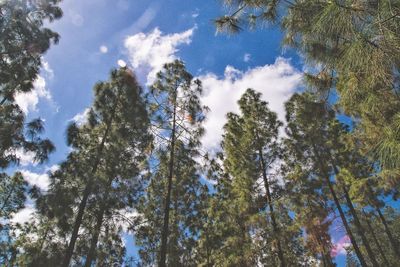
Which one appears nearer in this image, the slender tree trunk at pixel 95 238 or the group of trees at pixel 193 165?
the group of trees at pixel 193 165

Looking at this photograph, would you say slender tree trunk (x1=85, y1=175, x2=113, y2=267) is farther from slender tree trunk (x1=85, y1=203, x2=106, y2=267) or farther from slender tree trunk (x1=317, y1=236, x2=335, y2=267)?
slender tree trunk (x1=317, y1=236, x2=335, y2=267)

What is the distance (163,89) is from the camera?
1750 cm

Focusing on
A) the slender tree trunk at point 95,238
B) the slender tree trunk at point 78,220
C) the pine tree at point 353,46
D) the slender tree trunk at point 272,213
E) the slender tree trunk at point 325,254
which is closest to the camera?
the pine tree at point 353,46

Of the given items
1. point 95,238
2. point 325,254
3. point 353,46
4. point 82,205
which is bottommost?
point 353,46

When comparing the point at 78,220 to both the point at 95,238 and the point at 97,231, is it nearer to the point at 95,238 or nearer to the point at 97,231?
the point at 97,231

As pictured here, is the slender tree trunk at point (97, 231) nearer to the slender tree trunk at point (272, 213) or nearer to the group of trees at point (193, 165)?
the group of trees at point (193, 165)

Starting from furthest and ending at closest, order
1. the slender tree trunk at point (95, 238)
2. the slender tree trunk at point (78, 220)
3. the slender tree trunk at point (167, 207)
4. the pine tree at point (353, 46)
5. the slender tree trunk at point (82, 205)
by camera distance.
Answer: the slender tree trunk at point (95, 238) < the slender tree trunk at point (167, 207) < the slender tree trunk at point (78, 220) < the slender tree trunk at point (82, 205) < the pine tree at point (353, 46)

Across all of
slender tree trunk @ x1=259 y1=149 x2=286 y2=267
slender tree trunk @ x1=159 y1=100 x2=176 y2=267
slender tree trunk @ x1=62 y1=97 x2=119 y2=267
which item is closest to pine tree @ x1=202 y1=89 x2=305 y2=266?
slender tree trunk @ x1=259 y1=149 x2=286 y2=267

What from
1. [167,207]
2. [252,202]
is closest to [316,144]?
[252,202]

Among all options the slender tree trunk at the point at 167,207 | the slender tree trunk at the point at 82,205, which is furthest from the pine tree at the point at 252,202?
the slender tree trunk at the point at 82,205

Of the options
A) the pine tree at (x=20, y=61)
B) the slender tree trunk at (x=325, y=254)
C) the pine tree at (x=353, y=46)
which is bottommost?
the pine tree at (x=353, y=46)

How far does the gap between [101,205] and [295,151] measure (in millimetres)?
12057

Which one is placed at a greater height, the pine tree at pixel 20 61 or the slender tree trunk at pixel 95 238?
the pine tree at pixel 20 61

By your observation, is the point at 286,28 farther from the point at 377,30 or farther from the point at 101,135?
the point at 101,135
